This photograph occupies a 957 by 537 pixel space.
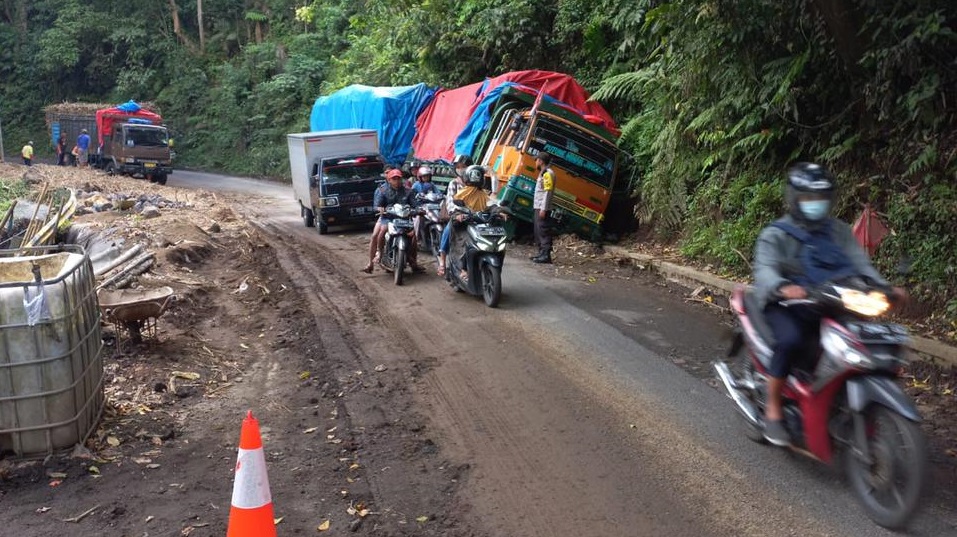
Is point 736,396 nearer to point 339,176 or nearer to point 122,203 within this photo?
point 339,176

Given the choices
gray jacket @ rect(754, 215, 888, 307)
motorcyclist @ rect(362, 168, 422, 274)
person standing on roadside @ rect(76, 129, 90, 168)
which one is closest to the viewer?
gray jacket @ rect(754, 215, 888, 307)

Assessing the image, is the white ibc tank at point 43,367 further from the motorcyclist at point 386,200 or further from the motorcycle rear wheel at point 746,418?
the motorcyclist at point 386,200

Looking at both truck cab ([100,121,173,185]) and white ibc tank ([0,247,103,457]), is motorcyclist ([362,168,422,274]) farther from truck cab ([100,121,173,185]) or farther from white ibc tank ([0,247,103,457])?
truck cab ([100,121,173,185])

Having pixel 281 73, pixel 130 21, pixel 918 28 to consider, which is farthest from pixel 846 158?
pixel 130 21

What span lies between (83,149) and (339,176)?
25.2 meters

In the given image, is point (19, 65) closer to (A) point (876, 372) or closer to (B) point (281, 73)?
(B) point (281, 73)

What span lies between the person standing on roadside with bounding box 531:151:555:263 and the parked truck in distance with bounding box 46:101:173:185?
80.7 feet

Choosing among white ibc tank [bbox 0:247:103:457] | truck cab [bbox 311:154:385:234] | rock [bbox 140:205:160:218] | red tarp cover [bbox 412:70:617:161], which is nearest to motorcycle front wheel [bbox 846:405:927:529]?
white ibc tank [bbox 0:247:103:457]

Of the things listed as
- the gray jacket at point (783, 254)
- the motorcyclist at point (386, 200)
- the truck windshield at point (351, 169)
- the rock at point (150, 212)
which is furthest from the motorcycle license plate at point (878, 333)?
the rock at point (150, 212)

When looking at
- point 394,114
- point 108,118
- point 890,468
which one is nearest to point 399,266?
point 890,468

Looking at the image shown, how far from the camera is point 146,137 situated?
3319cm

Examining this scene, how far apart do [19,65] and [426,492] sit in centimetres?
5886

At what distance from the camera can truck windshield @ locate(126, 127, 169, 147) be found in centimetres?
3281

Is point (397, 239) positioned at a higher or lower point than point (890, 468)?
lower
